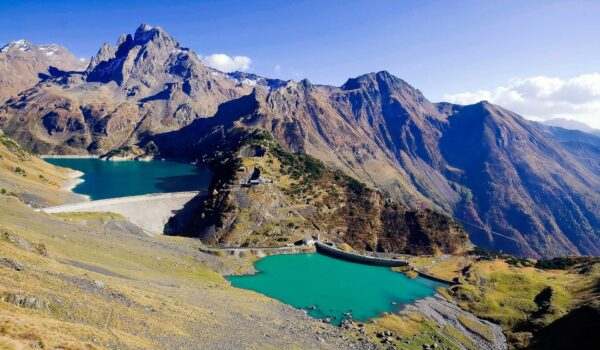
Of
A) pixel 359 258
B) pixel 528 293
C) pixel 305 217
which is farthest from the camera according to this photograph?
pixel 305 217

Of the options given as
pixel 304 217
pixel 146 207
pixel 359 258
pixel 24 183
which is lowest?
pixel 359 258

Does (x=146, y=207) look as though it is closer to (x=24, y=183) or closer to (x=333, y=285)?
(x=24, y=183)

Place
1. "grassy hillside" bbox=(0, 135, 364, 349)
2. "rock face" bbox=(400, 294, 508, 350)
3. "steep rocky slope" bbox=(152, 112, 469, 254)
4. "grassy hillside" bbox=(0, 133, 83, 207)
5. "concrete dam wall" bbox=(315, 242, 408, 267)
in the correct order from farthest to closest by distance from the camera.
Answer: "steep rocky slope" bbox=(152, 112, 469, 254) → "concrete dam wall" bbox=(315, 242, 408, 267) → "grassy hillside" bbox=(0, 133, 83, 207) → "rock face" bbox=(400, 294, 508, 350) → "grassy hillside" bbox=(0, 135, 364, 349)

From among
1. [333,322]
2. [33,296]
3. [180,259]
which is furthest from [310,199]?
[33,296]

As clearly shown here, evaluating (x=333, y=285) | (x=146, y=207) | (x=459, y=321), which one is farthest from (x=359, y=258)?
(x=146, y=207)

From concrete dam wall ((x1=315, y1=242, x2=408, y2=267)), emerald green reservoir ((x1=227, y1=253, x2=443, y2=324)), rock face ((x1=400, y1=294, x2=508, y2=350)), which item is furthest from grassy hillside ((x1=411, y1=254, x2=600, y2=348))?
emerald green reservoir ((x1=227, y1=253, x2=443, y2=324))

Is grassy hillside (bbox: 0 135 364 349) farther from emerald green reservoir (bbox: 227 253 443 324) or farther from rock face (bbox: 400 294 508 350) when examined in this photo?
rock face (bbox: 400 294 508 350)

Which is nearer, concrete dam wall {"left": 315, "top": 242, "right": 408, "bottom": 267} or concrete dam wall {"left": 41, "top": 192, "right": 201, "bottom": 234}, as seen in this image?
concrete dam wall {"left": 41, "top": 192, "right": 201, "bottom": 234}
